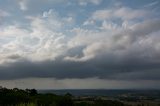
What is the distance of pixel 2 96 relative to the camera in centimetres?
10762

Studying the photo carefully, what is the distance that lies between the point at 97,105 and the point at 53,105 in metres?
33.8

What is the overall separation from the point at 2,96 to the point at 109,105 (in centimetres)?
4213

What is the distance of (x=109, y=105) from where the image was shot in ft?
419

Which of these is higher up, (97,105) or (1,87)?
(1,87)

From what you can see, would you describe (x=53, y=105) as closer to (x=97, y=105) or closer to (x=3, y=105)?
(x=3, y=105)

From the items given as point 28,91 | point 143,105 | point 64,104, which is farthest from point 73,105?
point 143,105

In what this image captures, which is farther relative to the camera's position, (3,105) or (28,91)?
(28,91)

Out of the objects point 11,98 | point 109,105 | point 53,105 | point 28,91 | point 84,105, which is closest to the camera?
point 53,105

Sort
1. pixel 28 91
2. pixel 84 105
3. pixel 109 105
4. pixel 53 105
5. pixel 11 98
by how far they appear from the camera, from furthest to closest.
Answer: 1. pixel 28 91
2. pixel 109 105
3. pixel 84 105
4. pixel 11 98
5. pixel 53 105

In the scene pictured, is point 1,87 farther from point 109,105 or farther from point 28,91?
point 109,105

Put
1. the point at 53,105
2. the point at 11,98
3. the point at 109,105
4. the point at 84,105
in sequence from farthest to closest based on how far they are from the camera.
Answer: the point at 109,105, the point at 84,105, the point at 11,98, the point at 53,105

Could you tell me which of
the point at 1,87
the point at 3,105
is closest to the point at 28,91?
the point at 1,87

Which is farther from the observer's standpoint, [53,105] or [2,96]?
[2,96]

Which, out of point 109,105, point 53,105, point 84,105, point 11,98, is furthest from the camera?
point 109,105
